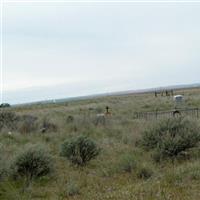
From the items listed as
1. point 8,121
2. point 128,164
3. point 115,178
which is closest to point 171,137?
point 128,164

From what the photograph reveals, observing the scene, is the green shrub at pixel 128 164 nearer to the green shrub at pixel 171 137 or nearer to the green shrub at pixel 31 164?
the green shrub at pixel 171 137

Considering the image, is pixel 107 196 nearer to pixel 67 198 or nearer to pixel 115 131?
pixel 67 198

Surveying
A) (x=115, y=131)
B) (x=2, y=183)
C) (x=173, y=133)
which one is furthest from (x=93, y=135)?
(x=2, y=183)

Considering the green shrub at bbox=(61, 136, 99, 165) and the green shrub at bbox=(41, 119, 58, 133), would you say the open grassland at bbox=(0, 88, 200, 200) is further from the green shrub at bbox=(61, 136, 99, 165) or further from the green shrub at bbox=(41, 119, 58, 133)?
the green shrub at bbox=(41, 119, 58, 133)

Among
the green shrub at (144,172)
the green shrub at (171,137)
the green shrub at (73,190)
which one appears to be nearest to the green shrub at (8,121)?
the green shrub at (171,137)

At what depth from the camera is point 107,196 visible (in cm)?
877

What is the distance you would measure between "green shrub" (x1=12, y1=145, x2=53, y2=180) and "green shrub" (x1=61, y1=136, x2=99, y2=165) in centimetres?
168

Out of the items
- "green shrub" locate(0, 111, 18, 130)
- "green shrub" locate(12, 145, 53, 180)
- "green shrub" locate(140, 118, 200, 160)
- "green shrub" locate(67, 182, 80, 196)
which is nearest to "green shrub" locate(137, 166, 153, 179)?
"green shrub" locate(140, 118, 200, 160)

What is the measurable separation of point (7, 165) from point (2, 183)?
71cm

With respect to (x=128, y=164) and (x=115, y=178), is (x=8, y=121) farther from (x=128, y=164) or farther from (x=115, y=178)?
(x=115, y=178)

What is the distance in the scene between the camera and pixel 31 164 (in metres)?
12.0

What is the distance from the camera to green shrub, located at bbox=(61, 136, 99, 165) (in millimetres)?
13733

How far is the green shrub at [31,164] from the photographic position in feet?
39.2

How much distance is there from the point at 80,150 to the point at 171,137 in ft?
9.73
